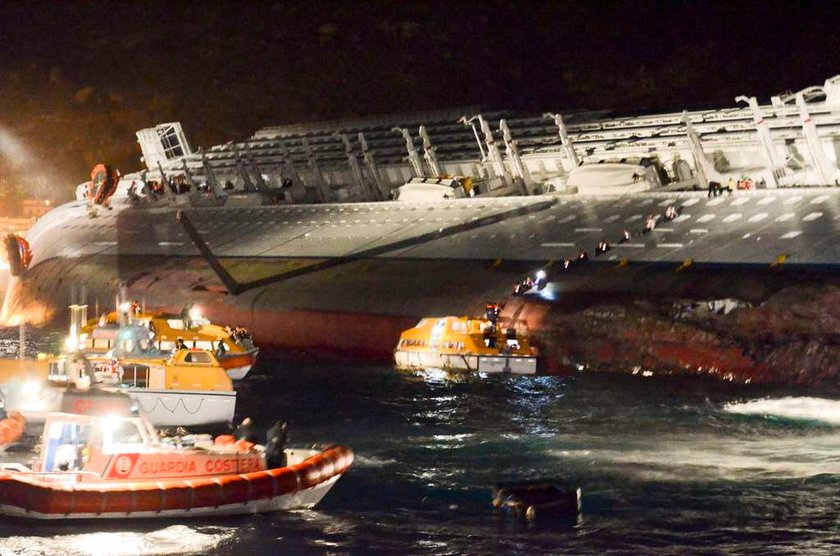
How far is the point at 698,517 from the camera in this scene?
30266mm

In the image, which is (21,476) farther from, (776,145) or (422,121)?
(422,121)

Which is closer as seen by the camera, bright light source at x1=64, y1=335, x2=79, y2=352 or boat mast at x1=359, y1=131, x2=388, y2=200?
bright light source at x1=64, y1=335, x2=79, y2=352

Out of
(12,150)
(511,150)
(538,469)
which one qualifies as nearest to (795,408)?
(538,469)

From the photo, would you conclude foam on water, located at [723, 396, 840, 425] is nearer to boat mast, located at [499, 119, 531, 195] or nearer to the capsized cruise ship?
the capsized cruise ship

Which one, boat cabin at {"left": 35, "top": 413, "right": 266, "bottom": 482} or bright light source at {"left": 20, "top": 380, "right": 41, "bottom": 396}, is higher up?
bright light source at {"left": 20, "top": 380, "right": 41, "bottom": 396}

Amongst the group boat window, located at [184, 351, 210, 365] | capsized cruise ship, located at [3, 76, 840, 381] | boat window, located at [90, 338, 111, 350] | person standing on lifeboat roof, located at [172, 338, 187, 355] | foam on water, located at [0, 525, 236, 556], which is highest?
capsized cruise ship, located at [3, 76, 840, 381]

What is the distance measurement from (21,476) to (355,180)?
6767 cm

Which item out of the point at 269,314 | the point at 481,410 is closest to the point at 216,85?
the point at 269,314

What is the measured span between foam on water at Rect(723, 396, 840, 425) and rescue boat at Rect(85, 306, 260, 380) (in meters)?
18.5

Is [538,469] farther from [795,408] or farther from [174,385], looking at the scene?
[174,385]

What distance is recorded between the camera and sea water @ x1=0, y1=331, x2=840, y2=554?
28.4m

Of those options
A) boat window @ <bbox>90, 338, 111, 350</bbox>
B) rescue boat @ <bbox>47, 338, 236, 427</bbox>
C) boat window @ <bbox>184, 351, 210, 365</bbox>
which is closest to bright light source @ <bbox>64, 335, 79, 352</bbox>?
boat window @ <bbox>90, 338, 111, 350</bbox>

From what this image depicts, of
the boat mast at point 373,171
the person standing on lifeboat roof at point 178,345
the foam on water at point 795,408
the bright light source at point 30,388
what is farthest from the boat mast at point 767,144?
the bright light source at point 30,388

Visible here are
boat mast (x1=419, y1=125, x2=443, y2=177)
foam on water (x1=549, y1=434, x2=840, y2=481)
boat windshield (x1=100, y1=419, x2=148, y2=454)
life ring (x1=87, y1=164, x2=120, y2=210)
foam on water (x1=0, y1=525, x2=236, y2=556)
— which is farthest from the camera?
life ring (x1=87, y1=164, x2=120, y2=210)
